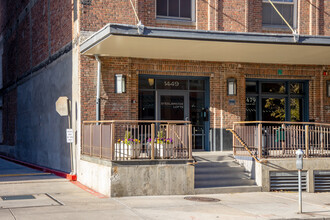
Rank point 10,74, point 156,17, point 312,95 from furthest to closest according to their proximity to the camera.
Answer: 1. point 10,74
2. point 312,95
3. point 156,17

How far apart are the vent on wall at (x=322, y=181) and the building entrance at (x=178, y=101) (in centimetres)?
416

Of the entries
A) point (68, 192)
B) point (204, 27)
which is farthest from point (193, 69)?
point (68, 192)

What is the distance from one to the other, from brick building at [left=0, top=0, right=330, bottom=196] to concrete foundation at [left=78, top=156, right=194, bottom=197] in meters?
3.29

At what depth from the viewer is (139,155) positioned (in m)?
13.2

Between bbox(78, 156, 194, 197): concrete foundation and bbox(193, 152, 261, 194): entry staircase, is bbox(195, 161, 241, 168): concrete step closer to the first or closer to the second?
bbox(193, 152, 261, 194): entry staircase

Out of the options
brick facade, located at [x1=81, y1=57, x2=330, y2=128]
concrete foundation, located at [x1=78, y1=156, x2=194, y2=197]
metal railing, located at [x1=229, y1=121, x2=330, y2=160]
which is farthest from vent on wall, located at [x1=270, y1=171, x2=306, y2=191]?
brick facade, located at [x1=81, y1=57, x2=330, y2=128]

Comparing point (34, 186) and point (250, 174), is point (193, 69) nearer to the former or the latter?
point (250, 174)

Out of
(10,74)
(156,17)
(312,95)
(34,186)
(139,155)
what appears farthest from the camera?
(10,74)

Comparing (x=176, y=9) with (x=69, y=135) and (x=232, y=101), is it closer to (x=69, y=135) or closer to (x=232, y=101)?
(x=232, y=101)

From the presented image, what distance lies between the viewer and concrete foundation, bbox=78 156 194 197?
12.9 m

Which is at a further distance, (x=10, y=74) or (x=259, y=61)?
(x=10, y=74)

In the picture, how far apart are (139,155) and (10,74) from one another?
18.7 metres

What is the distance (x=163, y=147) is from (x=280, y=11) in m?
8.09

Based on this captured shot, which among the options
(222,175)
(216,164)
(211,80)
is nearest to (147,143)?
(222,175)
